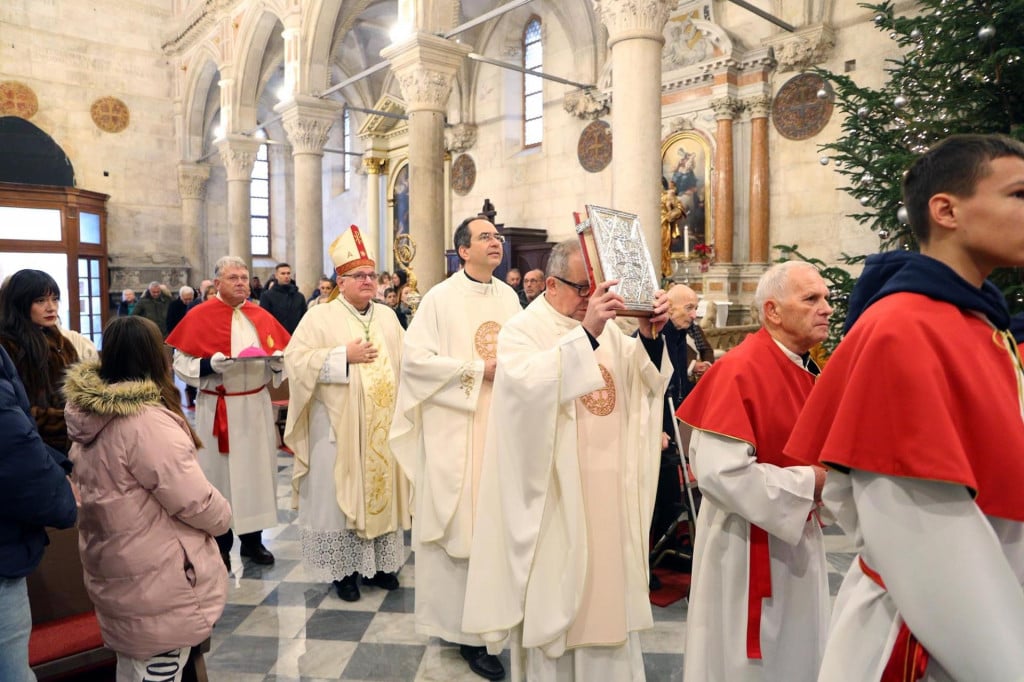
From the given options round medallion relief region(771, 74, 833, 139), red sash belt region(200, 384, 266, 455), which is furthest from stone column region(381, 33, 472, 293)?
red sash belt region(200, 384, 266, 455)

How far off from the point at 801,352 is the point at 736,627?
930 millimetres

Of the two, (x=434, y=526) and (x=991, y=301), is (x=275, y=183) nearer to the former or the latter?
(x=434, y=526)

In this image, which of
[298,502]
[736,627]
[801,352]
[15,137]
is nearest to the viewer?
[736,627]

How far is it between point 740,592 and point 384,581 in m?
2.64

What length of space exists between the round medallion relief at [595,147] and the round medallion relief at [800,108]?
3378 mm

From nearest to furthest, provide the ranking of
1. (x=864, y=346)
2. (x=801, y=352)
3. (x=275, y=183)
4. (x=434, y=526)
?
1. (x=864, y=346)
2. (x=801, y=352)
3. (x=434, y=526)
4. (x=275, y=183)

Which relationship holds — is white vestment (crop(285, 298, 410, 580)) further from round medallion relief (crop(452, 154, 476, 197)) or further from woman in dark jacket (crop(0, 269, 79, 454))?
round medallion relief (crop(452, 154, 476, 197))

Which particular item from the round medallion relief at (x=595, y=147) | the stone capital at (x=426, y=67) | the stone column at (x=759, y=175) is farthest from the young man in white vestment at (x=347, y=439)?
the round medallion relief at (x=595, y=147)

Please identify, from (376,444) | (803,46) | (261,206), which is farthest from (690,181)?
(261,206)

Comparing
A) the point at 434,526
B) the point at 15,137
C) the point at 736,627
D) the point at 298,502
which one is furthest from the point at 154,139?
the point at 736,627

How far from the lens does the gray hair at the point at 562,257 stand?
2.59 metres

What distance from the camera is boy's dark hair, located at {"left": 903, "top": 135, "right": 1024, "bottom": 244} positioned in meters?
1.30

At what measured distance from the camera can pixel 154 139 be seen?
63.0 ft

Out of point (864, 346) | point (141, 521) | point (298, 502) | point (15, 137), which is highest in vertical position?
point (15, 137)
